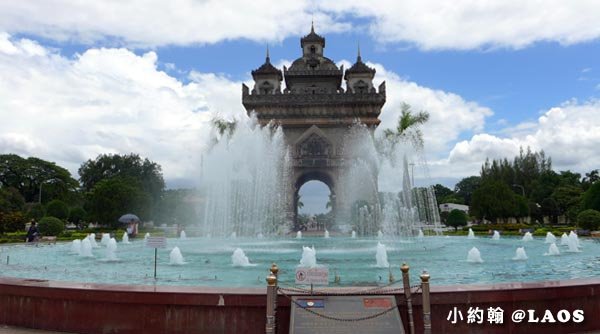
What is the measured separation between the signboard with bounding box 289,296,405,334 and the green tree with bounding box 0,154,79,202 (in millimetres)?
67954

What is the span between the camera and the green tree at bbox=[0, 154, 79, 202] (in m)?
66.2

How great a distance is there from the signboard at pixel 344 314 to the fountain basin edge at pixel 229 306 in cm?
44

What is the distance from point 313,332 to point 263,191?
2910 centimetres

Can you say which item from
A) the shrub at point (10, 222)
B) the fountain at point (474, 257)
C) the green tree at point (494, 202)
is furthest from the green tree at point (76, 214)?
the fountain at point (474, 257)

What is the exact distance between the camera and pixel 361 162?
4569cm

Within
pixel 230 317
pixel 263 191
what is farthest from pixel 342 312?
pixel 263 191

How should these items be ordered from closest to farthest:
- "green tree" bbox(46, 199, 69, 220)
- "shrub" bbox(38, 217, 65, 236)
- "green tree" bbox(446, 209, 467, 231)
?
"shrub" bbox(38, 217, 65, 236) < "green tree" bbox(46, 199, 69, 220) < "green tree" bbox(446, 209, 467, 231)

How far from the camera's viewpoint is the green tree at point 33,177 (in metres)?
66.2

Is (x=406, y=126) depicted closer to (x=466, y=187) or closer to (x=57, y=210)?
(x=57, y=210)

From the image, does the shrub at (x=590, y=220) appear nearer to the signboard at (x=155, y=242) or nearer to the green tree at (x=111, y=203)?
the signboard at (x=155, y=242)

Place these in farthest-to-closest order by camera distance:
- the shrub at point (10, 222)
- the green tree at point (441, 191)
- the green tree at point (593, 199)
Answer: the green tree at point (441, 191) → the green tree at point (593, 199) → the shrub at point (10, 222)

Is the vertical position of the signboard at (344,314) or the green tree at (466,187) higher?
the green tree at (466,187)

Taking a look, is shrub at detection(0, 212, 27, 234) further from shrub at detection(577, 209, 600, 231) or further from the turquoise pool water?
shrub at detection(577, 209, 600, 231)

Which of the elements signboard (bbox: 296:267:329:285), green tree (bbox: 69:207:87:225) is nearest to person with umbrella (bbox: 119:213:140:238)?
green tree (bbox: 69:207:87:225)
